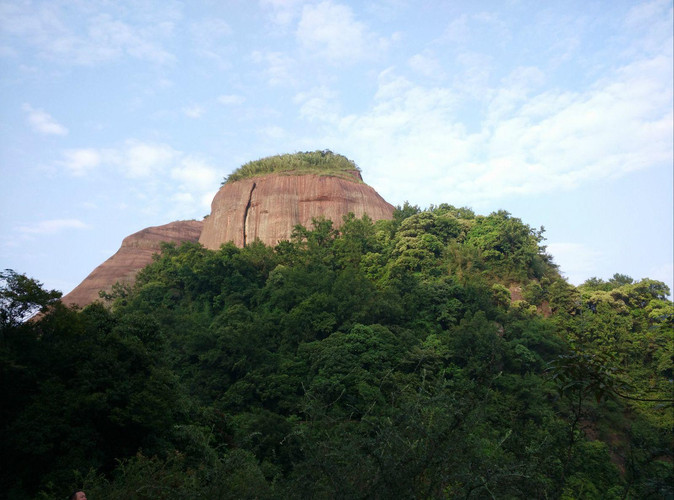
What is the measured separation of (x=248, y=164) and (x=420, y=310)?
64.8 feet

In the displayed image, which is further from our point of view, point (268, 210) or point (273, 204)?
point (273, 204)

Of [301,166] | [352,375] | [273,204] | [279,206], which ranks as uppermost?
[301,166]

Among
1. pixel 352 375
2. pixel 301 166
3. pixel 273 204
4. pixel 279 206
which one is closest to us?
pixel 352 375

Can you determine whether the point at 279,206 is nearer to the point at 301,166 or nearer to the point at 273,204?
the point at 273,204

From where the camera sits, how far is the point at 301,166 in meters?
37.7

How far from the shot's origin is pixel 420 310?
78.8 feet

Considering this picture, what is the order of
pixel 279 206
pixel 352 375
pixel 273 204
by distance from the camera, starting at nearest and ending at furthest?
pixel 352 375 < pixel 279 206 < pixel 273 204

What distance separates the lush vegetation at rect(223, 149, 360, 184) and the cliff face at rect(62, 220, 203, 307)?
738 centimetres

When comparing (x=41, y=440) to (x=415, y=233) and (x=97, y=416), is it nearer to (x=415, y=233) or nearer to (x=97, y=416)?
(x=97, y=416)

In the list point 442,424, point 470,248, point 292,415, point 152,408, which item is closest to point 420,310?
point 470,248

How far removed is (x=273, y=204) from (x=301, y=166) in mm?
4023

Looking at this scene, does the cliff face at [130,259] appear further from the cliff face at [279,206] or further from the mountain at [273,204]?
the cliff face at [279,206]

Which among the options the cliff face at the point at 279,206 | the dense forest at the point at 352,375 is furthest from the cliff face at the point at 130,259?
the cliff face at the point at 279,206

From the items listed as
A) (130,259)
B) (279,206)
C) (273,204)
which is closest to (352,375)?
(279,206)
